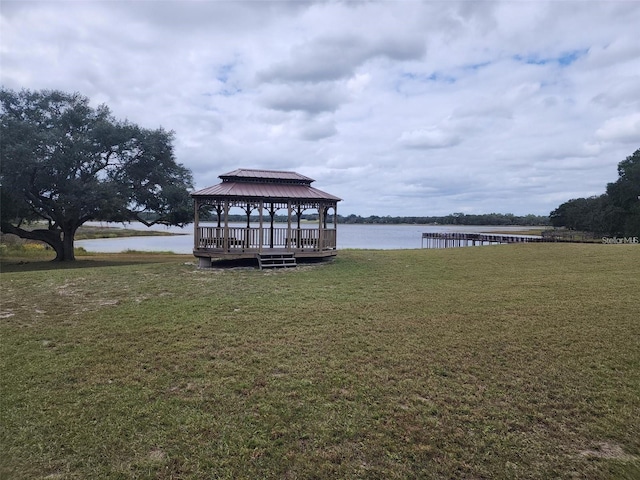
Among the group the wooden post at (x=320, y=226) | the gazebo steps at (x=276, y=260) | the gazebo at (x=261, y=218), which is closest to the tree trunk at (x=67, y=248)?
the gazebo at (x=261, y=218)

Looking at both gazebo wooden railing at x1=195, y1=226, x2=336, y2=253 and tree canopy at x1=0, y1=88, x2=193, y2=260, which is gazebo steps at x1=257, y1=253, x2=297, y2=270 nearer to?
gazebo wooden railing at x1=195, y1=226, x2=336, y2=253

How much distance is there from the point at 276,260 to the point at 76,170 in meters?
12.9

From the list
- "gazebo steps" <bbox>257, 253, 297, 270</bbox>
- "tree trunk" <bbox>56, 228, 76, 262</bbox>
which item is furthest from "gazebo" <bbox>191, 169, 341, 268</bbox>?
"tree trunk" <bbox>56, 228, 76, 262</bbox>

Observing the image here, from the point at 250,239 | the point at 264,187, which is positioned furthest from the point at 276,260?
the point at 264,187

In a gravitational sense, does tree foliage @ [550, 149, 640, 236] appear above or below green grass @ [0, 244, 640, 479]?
above

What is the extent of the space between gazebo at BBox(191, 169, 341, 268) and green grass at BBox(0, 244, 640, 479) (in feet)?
19.0

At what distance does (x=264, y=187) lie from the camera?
15.7 m

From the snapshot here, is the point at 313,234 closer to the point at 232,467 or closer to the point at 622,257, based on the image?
the point at 622,257

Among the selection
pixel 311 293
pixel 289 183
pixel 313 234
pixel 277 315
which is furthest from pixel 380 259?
pixel 277 315

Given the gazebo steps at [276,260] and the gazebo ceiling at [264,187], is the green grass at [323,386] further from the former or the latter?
the gazebo ceiling at [264,187]

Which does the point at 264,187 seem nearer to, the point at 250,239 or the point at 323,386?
the point at 250,239

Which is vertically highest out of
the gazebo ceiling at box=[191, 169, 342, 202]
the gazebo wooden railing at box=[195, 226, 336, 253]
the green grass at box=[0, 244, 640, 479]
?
the gazebo ceiling at box=[191, 169, 342, 202]

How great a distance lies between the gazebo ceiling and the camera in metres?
14.9

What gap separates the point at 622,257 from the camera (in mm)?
14156
